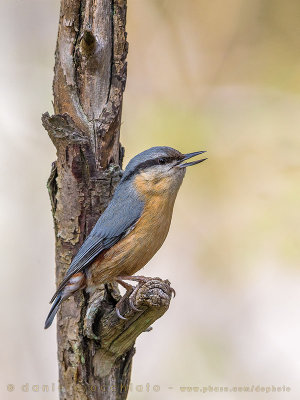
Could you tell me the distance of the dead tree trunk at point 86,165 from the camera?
3.71 metres

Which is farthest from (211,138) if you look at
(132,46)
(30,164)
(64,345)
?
(64,345)

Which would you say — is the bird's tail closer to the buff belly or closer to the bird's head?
the buff belly

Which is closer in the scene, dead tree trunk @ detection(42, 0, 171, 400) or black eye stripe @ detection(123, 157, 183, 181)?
dead tree trunk @ detection(42, 0, 171, 400)

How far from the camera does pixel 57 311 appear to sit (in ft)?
12.5

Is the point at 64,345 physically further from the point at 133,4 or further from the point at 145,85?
the point at 133,4

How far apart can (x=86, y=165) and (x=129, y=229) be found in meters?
0.51

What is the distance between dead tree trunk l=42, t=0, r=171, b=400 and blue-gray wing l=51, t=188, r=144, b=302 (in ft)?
0.54

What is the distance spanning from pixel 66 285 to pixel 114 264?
1.10ft

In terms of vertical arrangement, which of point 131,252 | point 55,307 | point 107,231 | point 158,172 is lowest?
point 55,307

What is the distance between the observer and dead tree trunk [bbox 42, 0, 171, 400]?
3.71m

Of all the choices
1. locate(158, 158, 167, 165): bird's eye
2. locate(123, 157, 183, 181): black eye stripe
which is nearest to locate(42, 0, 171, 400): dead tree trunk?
locate(123, 157, 183, 181): black eye stripe

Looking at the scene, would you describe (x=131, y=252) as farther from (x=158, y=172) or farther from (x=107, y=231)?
(x=158, y=172)

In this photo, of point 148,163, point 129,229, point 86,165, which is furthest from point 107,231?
point 148,163

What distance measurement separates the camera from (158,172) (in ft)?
12.8
